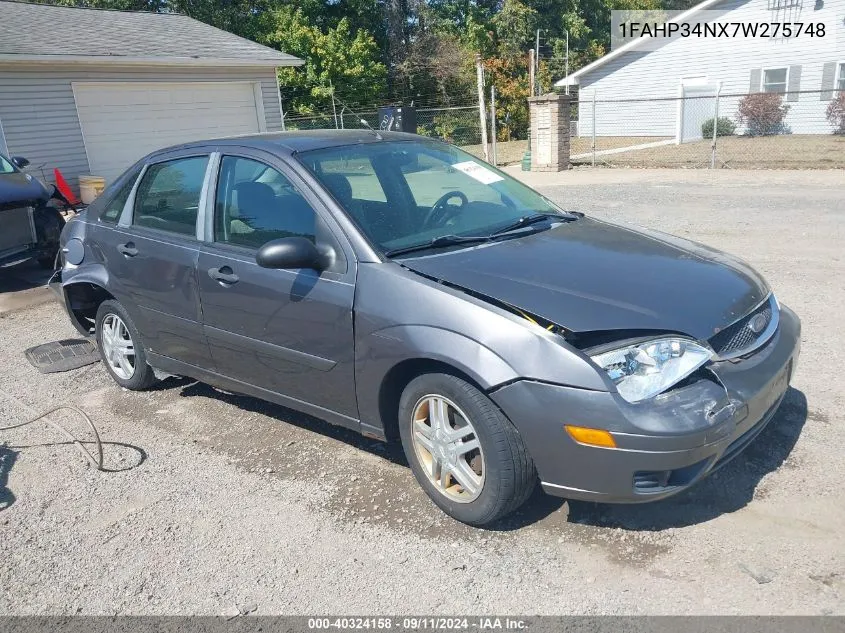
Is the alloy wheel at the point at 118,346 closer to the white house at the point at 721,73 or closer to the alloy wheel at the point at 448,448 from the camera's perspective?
the alloy wheel at the point at 448,448

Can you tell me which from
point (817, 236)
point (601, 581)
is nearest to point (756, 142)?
point (817, 236)

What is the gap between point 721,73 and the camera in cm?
2641

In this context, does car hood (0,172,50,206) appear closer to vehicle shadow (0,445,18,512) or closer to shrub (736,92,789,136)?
vehicle shadow (0,445,18,512)

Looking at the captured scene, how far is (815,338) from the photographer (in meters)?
5.17

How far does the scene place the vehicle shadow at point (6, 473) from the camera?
3752 mm

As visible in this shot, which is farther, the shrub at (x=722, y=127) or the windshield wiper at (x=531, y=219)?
the shrub at (x=722, y=127)

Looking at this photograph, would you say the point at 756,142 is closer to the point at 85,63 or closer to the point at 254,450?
the point at 85,63

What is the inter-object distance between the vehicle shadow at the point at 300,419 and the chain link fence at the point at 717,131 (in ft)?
50.6

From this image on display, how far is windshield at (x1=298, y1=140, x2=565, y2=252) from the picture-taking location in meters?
3.62

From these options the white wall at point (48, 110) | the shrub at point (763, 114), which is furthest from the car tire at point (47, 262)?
the shrub at point (763, 114)

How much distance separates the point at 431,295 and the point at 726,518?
63.8 inches

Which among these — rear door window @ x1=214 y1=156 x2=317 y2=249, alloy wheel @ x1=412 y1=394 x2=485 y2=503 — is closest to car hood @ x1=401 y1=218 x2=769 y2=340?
alloy wheel @ x1=412 y1=394 x2=485 y2=503

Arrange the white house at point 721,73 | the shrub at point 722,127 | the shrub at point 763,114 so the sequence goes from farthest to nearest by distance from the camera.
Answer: the shrub at point 722,127 < the shrub at point 763,114 < the white house at point 721,73

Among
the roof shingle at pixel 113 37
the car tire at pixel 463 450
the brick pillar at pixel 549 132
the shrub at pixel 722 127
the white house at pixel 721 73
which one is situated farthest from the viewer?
the shrub at pixel 722 127
